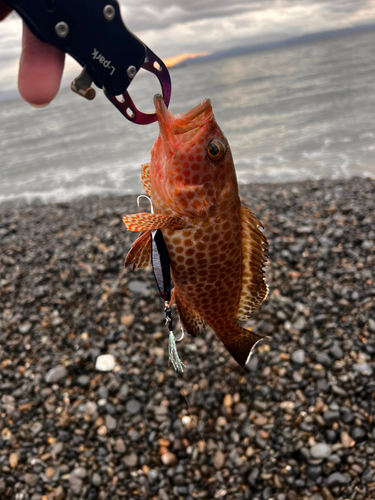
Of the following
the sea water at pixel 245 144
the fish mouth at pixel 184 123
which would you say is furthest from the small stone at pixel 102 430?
the sea water at pixel 245 144

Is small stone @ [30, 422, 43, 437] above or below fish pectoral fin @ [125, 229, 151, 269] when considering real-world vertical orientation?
below

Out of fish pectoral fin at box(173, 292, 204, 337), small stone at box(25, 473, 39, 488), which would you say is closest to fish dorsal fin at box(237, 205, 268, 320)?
fish pectoral fin at box(173, 292, 204, 337)

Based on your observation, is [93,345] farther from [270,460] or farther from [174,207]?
[174,207]

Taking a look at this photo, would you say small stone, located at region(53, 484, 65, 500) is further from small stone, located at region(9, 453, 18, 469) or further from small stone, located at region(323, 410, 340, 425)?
small stone, located at region(323, 410, 340, 425)

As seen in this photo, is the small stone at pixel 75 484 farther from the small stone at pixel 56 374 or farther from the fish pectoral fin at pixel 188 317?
the fish pectoral fin at pixel 188 317

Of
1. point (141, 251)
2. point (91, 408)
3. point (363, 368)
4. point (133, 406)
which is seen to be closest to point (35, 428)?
point (91, 408)

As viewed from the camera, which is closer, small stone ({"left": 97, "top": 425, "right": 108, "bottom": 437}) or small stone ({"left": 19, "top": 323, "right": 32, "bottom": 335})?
small stone ({"left": 97, "top": 425, "right": 108, "bottom": 437})

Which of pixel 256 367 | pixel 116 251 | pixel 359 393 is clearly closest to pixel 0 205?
pixel 116 251
